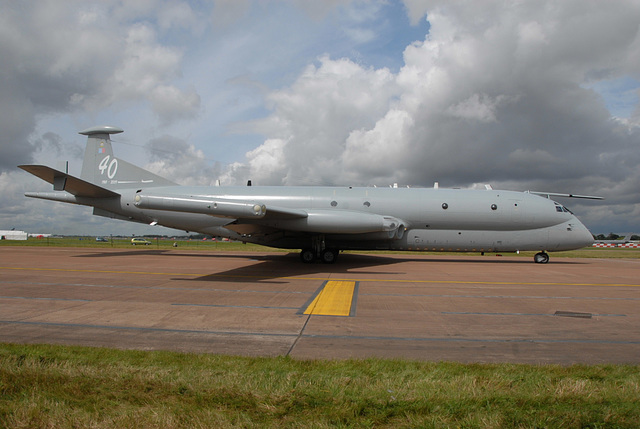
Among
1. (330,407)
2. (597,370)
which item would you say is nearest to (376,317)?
(597,370)

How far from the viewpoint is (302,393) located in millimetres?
3365

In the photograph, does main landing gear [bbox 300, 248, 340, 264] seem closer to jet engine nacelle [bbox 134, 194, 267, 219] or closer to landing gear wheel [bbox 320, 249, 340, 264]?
landing gear wheel [bbox 320, 249, 340, 264]

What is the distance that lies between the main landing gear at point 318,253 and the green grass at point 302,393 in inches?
457

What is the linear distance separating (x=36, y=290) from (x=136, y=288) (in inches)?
85.4

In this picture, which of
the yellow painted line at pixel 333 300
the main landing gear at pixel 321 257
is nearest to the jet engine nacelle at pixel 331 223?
the main landing gear at pixel 321 257

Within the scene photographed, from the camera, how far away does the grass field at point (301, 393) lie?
2939mm

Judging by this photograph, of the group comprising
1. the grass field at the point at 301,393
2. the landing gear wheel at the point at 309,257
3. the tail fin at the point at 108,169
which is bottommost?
the grass field at the point at 301,393

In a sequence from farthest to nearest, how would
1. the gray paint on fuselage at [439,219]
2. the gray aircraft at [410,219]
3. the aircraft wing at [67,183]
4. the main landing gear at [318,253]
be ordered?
the gray paint on fuselage at [439,219] → the gray aircraft at [410,219] → the main landing gear at [318,253] → the aircraft wing at [67,183]

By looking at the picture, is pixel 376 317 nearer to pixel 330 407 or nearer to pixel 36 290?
pixel 330 407

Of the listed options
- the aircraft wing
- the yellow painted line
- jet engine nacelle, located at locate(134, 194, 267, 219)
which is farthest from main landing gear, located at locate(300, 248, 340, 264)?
the aircraft wing

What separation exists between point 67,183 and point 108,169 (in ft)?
9.50

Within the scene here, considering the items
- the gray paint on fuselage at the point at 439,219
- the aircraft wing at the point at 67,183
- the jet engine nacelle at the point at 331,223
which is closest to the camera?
the jet engine nacelle at the point at 331,223

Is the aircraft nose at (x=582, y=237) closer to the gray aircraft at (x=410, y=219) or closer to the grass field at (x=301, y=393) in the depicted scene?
the gray aircraft at (x=410, y=219)

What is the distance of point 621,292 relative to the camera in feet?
32.6
